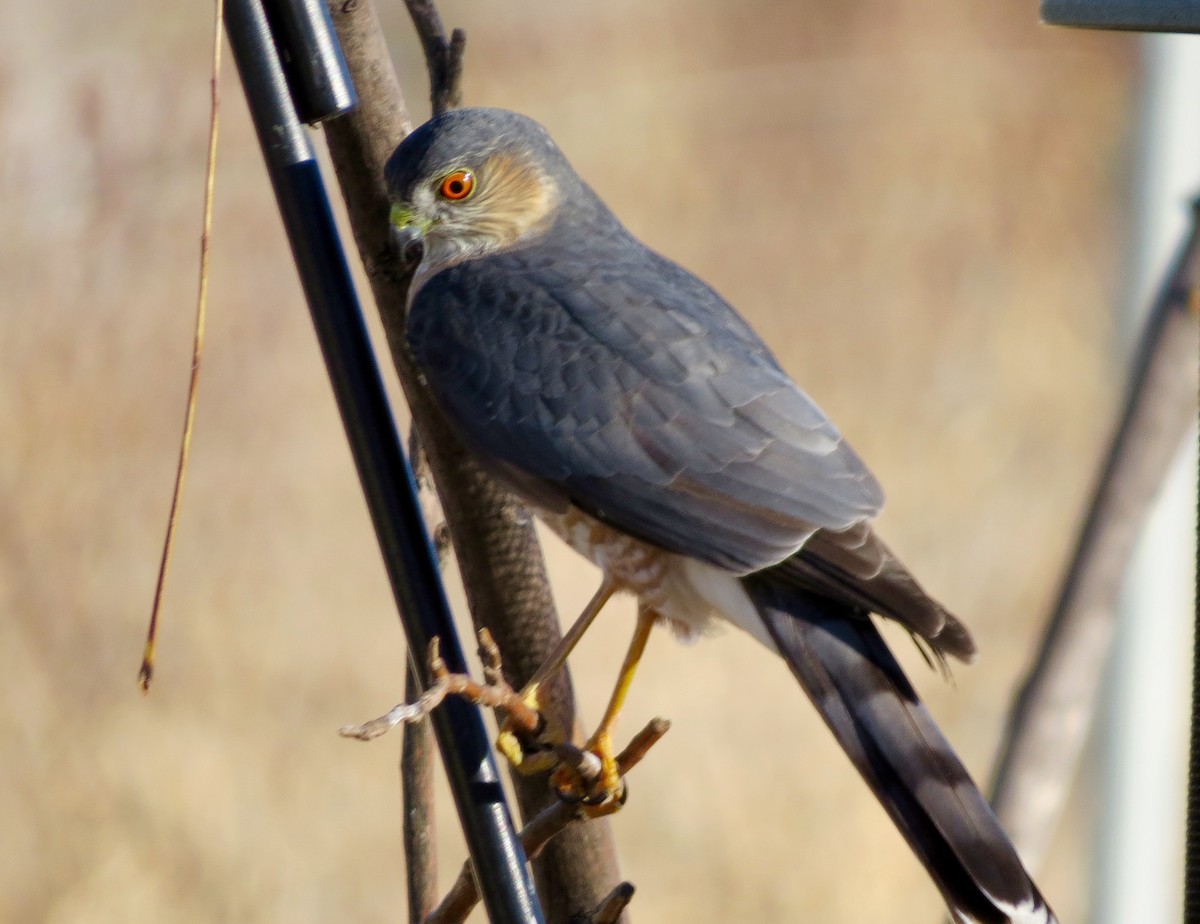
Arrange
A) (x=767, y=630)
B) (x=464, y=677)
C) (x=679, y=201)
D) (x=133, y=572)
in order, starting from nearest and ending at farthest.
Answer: (x=464, y=677) < (x=767, y=630) < (x=133, y=572) < (x=679, y=201)

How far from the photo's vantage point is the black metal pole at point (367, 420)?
1390 mm

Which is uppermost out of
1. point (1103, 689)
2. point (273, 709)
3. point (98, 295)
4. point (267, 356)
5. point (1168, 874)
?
point (98, 295)

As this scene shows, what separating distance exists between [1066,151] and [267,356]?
2.60 meters

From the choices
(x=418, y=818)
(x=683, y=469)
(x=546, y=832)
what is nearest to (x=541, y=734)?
(x=546, y=832)

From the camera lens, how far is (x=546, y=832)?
5.06 feet

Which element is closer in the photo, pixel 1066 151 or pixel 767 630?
pixel 767 630

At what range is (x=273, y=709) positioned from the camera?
385 centimetres

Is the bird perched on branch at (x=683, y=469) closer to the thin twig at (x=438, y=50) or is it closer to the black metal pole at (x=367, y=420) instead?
the thin twig at (x=438, y=50)

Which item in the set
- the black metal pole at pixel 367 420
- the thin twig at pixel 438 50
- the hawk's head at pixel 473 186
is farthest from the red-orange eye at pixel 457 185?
the black metal pole at pixel 367 420

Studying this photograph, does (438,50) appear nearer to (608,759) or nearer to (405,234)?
(405,234)

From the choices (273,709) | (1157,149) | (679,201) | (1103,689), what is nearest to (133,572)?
(273,709)

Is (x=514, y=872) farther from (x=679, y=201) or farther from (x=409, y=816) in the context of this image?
(x=679, y=201)

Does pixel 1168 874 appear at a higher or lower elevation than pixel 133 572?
lower

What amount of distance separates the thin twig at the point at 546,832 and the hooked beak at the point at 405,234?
2.23 ft
